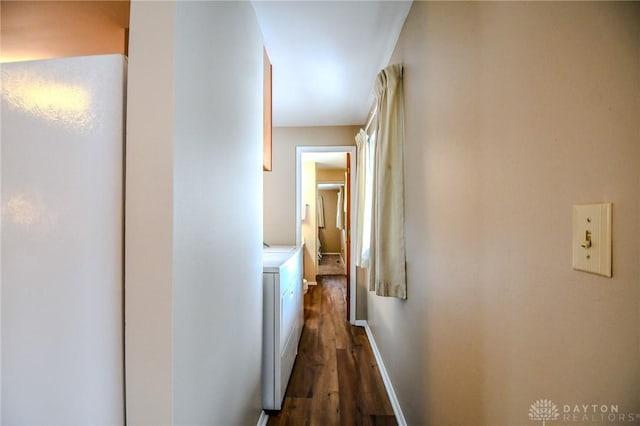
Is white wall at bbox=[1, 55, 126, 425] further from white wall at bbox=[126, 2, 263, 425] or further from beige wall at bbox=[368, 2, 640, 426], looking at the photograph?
beige wall at bbox=[368, 2, 640, 426]

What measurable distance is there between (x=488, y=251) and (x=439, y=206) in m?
0.34

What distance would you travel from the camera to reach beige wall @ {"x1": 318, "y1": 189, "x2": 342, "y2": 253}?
8.31 m

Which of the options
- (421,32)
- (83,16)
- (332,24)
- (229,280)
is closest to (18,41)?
(83,16)

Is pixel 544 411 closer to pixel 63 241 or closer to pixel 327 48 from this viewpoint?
pixel 63 241

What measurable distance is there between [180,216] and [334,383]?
6.15 ft

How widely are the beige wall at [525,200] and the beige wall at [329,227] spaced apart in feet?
23.5

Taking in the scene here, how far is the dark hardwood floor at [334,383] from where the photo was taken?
159cm

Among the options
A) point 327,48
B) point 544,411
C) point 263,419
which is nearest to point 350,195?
point 327,48

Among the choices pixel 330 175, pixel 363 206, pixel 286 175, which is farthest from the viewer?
pixel 330 175

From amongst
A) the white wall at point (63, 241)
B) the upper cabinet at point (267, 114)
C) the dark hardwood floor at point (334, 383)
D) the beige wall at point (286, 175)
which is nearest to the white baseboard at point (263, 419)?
the dark hardwood floor at point (334, 383)

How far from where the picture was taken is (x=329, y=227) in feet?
27.5

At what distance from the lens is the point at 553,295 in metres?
0.52

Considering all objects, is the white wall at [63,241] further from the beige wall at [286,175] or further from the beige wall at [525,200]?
the beige wall at [286,175]

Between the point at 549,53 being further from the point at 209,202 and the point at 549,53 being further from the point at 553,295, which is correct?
the point at 209,202
